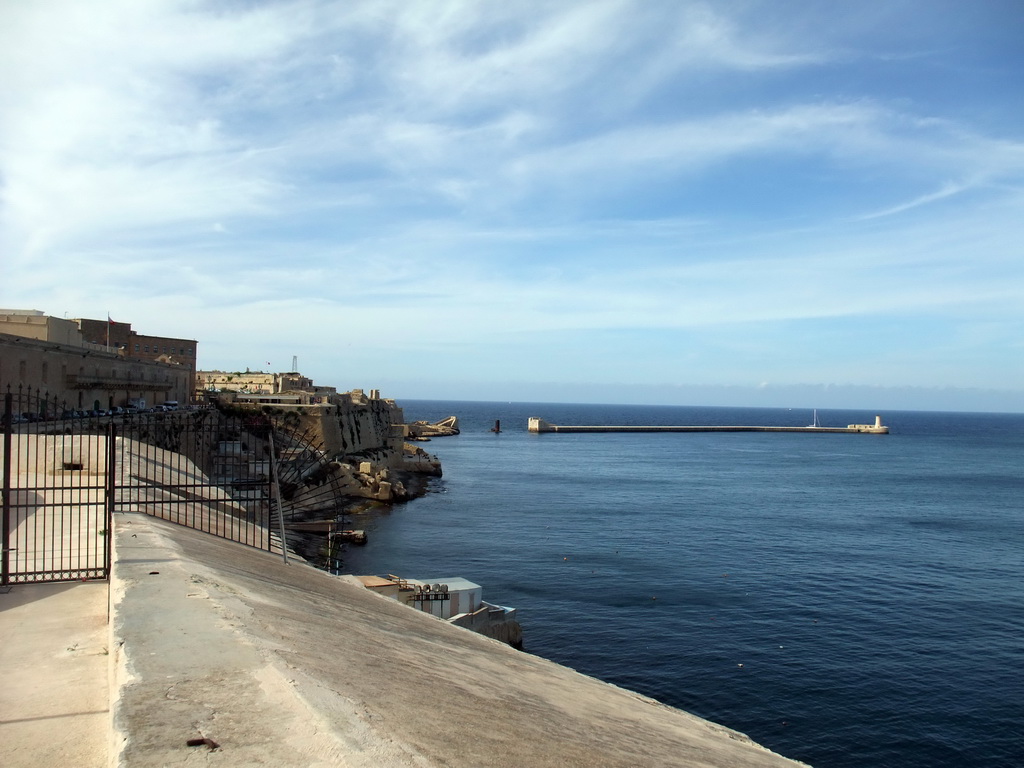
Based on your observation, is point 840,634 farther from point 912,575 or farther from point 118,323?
point 118,323

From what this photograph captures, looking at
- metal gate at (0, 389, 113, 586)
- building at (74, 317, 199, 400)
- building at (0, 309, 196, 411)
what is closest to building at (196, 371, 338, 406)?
building at (74, 317, 199, 400)

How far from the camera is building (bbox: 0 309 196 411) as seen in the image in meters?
29.6

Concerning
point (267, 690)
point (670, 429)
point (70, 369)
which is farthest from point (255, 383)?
point (670, 429)

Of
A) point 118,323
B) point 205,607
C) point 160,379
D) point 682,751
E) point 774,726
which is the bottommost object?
point 774,726

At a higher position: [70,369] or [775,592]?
[70,369]

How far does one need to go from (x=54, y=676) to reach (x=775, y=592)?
25.2m

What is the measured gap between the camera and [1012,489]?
58906 millimetres

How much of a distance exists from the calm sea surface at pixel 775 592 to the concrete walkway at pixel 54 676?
13.9 meters

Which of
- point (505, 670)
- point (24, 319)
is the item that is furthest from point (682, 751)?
point (24, 319)

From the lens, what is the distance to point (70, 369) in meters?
33.8

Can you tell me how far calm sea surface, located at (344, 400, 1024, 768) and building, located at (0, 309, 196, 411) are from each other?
14386 mm

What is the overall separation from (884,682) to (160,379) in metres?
42.2

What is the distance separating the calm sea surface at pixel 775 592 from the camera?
17.6 m

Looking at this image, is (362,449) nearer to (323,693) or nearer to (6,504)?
(6,504)
